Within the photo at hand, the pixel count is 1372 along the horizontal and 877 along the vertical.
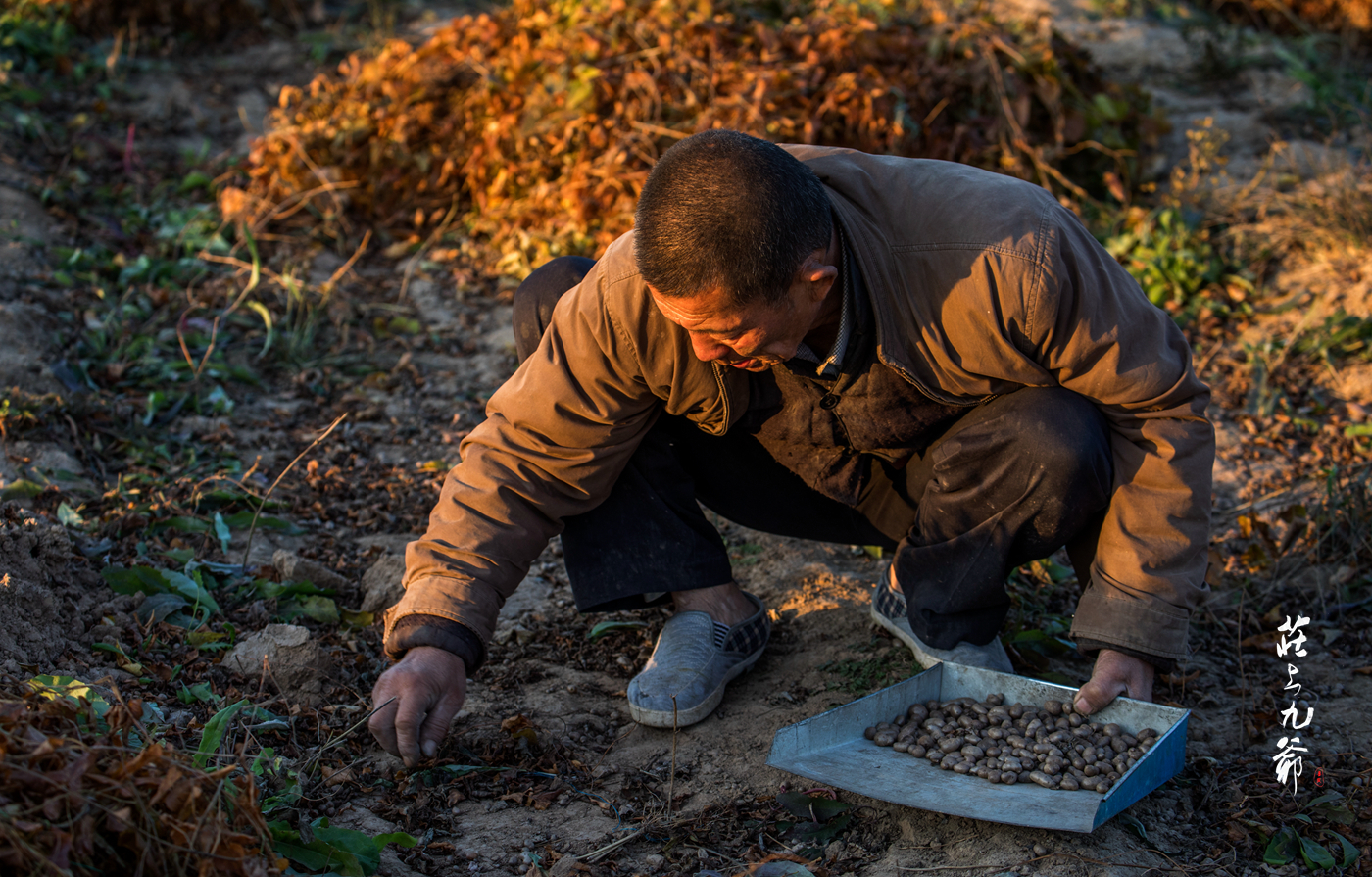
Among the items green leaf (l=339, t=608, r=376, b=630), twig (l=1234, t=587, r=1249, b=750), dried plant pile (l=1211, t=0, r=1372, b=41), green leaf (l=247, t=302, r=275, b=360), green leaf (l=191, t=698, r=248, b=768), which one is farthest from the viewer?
dried plant pile (l=1211, t=0, r=1372, b=41)

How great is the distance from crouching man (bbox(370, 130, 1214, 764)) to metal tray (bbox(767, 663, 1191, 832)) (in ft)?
0.37

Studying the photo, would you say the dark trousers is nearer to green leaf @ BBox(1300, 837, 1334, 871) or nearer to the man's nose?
the man's nose

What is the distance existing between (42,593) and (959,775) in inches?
74.5

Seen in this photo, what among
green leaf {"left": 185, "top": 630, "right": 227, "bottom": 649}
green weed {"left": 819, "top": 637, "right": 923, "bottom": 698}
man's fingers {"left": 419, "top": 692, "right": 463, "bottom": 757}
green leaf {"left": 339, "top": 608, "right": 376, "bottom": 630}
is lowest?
green weed {"left": 819, "top": 637, "right": 923, "bottom": 698}

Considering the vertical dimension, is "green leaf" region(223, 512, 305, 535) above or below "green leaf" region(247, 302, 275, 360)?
below

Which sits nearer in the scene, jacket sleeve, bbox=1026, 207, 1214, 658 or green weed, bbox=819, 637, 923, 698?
jacket sleeve, bbox=1026, 207, 1214, 658

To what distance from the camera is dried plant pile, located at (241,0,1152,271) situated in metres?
4.36

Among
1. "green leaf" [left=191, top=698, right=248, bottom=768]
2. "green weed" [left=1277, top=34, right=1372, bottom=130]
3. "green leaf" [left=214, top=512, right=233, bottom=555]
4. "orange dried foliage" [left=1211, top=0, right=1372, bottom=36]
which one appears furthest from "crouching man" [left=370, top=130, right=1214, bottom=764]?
"orange dried foliage" [left=1211, top=0, right=1372, bottom=36]

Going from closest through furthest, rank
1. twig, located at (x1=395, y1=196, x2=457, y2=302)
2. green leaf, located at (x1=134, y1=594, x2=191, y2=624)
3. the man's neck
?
1. the man's neck
2. green leaf, located at (x1=134, y1=594, x2=191, y2=624)
3. twig, located at (x1=395, y1=196, x2=457, y2=302)

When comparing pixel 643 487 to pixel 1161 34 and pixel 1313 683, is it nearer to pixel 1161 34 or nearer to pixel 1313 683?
pixel 1313 683

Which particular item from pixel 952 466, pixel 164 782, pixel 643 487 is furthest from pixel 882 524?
pixel 164 782

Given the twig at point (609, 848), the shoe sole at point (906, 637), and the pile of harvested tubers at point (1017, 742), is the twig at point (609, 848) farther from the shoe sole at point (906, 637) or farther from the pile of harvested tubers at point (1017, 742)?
the shoe sole at point (906, 637)

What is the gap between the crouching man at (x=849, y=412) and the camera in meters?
1.83

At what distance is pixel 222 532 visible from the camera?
107 inches
